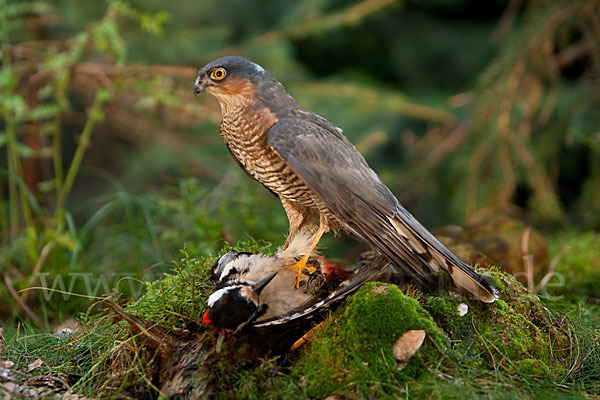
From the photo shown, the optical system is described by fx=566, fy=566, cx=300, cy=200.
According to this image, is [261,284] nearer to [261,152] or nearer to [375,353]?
[375,353]

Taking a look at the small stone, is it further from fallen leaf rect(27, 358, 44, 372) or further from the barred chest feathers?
fallen leaf rect(27, 358, 44, 372)

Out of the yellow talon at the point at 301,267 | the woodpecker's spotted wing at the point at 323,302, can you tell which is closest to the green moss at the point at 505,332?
the woodpecker's spotted wing at the point at 323,302

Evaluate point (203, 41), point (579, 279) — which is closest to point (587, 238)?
point (579, 279)

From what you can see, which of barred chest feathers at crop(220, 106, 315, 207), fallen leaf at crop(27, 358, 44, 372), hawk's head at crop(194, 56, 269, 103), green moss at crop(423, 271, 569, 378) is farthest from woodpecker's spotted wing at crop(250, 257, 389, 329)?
hawk's head at crop(194, 56, 269, 103)

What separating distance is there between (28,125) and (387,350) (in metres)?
4.10

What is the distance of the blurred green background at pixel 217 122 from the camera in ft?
13.7

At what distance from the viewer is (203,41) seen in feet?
20.1

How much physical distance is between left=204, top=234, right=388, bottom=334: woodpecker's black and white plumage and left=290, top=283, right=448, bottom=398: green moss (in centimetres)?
12

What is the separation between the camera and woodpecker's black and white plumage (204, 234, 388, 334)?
2330 millimetres

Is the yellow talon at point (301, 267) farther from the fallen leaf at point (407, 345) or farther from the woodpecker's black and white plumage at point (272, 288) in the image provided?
the fallen leaf at point (407, 345)

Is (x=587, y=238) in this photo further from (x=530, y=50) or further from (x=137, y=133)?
(x=137, y=133)

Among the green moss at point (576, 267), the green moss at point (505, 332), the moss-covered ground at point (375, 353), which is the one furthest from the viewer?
the green moss at point (576, 267)

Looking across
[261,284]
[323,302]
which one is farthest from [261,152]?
[323,302]

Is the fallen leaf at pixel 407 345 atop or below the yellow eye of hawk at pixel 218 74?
below
